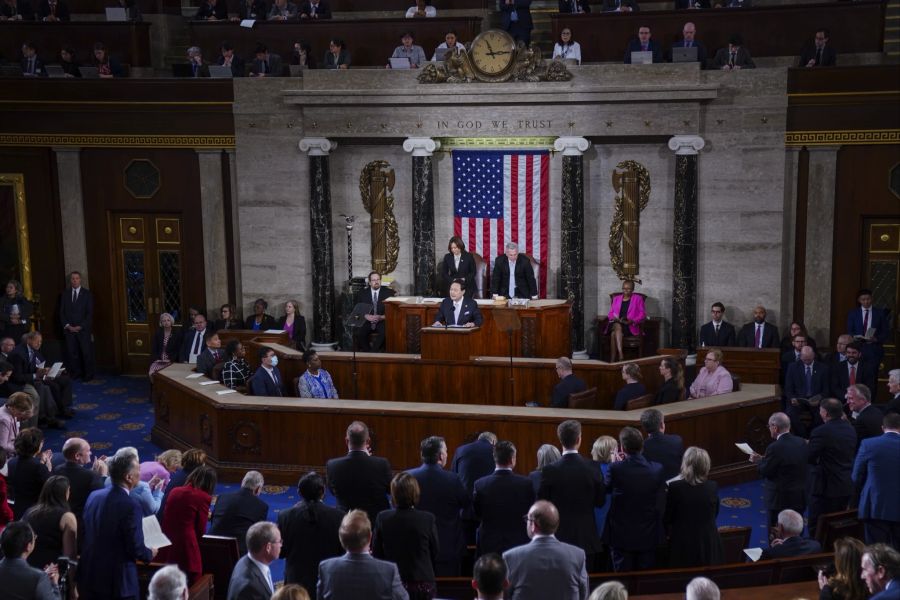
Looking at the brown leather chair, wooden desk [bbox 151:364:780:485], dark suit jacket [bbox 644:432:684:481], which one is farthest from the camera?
the brown leather chair

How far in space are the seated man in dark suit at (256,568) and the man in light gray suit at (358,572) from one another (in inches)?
15.3

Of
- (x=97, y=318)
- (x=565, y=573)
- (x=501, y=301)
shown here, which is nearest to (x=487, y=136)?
(x=501, y=301)

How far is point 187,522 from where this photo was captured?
750 cm

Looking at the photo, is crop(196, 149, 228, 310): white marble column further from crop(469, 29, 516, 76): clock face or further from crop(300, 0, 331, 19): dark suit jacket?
crop(469, 29, 516, 76): clock face

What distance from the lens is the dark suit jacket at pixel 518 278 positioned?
1598cm

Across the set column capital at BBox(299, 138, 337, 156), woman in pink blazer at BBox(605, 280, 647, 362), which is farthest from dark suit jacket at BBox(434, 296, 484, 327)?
column capital at BBox(299, 138, 337, 156)

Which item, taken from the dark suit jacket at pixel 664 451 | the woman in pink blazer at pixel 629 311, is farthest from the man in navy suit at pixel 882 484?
the woman in pink blazer at pixel 629 311

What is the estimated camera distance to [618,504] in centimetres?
839

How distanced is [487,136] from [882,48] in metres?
5.75

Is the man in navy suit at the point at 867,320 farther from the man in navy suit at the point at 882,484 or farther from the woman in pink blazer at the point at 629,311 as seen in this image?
the man in navy suit at the point at 882,484

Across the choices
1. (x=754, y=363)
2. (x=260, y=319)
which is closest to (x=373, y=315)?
(x=260, y=319)

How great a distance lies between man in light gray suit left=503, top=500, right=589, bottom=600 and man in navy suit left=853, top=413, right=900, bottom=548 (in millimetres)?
3344

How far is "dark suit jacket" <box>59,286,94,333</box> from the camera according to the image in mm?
17172

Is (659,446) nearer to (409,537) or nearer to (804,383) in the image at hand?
(409,537)
